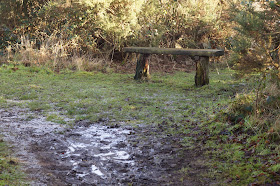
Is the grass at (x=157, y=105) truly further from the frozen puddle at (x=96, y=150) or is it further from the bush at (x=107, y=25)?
the bush at (x=107, y=25)

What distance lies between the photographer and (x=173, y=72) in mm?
11719

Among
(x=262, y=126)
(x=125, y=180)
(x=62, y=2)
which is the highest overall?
(x=62, y=2)

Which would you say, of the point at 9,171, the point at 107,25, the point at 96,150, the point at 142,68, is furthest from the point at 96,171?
the point at 107,25

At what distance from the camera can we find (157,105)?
260 inches

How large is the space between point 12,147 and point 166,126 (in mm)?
2270

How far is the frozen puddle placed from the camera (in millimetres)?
3624

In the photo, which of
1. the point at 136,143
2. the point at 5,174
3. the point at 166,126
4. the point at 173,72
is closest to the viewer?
the point at 5,174

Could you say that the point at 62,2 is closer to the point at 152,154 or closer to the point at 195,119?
the point at 195,119

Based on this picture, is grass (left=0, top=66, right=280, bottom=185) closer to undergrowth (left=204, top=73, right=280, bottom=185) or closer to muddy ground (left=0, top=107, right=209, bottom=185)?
undergrowth (left=204, top=73, right=280, bottom=185)

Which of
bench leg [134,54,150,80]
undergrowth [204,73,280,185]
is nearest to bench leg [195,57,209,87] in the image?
bench leg [134,54,150,80]

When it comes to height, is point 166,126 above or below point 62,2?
below

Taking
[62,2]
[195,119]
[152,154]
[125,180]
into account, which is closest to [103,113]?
[195,119]

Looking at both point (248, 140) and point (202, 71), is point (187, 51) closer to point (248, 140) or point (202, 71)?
point (202, 71)

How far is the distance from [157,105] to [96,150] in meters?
2.59
